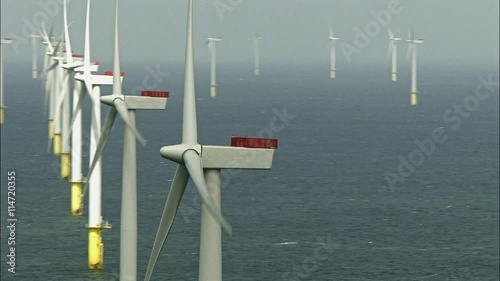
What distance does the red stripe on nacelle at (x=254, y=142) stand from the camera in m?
37.0

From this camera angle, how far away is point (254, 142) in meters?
37.3

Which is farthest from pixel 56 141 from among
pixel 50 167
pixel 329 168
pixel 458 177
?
pixel 458 177

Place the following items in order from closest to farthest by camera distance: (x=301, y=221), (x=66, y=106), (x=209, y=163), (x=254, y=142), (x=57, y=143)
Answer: (x=254, y=142)
(x=209, y=163)
(x=301, y=221)
(x=66, y=106)
(x=57, y=143)

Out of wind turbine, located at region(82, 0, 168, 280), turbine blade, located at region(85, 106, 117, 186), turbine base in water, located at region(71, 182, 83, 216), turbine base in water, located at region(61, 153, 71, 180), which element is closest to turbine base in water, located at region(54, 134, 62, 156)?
turbine base in water, located at region(61, 153, 71, 180)

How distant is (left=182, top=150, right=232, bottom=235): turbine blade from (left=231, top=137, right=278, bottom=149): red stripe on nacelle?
127cm

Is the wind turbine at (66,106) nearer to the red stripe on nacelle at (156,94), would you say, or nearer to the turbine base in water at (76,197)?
the turbine base in water at (76,197)

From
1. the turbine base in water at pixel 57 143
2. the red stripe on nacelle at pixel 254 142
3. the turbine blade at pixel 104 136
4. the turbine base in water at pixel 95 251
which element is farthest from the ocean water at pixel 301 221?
the red stripe on nacelle at pixel 254 142

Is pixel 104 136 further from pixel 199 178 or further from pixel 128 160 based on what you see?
pixel 199 178

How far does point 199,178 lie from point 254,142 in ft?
8.00

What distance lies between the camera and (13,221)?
4326 inches

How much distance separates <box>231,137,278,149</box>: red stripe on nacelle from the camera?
37.0m

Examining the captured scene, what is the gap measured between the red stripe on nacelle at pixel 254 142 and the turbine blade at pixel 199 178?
127cm

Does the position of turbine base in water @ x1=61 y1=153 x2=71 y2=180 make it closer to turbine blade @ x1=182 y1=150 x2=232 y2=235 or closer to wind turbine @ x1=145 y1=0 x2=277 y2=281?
wind turbine @ x1=145 y1=0 x2=277 y2=281

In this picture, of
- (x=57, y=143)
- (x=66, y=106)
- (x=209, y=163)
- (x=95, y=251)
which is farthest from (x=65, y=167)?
(x=209, y=163)
